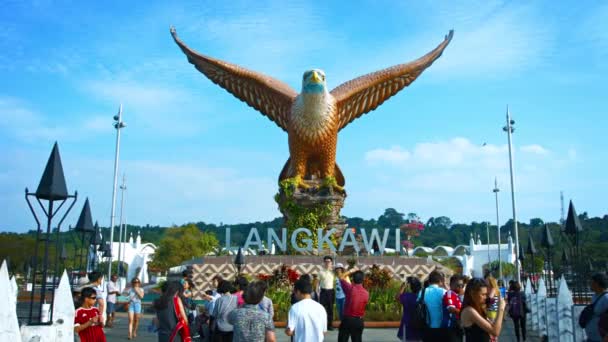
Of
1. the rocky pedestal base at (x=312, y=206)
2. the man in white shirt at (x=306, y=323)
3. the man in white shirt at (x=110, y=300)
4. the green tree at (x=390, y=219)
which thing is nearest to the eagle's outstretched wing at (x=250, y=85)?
A: the rocky pedestal base at (x=312, y=206)

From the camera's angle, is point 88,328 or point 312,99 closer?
point 88,328

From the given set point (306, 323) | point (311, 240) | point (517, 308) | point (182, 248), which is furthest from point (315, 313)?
point (182, 248)

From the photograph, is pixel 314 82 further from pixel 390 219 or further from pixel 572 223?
pixel 390 219

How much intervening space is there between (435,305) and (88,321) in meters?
3.66

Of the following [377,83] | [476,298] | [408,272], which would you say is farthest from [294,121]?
[476,298]

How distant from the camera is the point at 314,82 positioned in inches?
744

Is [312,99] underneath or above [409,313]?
above

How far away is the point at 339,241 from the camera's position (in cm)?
1947

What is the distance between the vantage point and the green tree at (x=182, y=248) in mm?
48938

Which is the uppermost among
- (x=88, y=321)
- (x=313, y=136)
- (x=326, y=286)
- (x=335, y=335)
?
(x=313, y=136)

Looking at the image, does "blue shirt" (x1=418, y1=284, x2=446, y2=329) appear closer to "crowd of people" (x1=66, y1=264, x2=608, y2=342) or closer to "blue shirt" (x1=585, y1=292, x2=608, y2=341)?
"crowd of people" (x1=66, y1=264, x2=608, y2=342)

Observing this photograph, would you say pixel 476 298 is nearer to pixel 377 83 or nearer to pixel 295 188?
pixel 295 188

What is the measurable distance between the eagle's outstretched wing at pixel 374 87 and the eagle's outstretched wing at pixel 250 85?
1.88 meters

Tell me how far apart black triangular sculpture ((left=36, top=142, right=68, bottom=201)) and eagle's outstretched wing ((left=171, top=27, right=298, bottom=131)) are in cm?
1385
